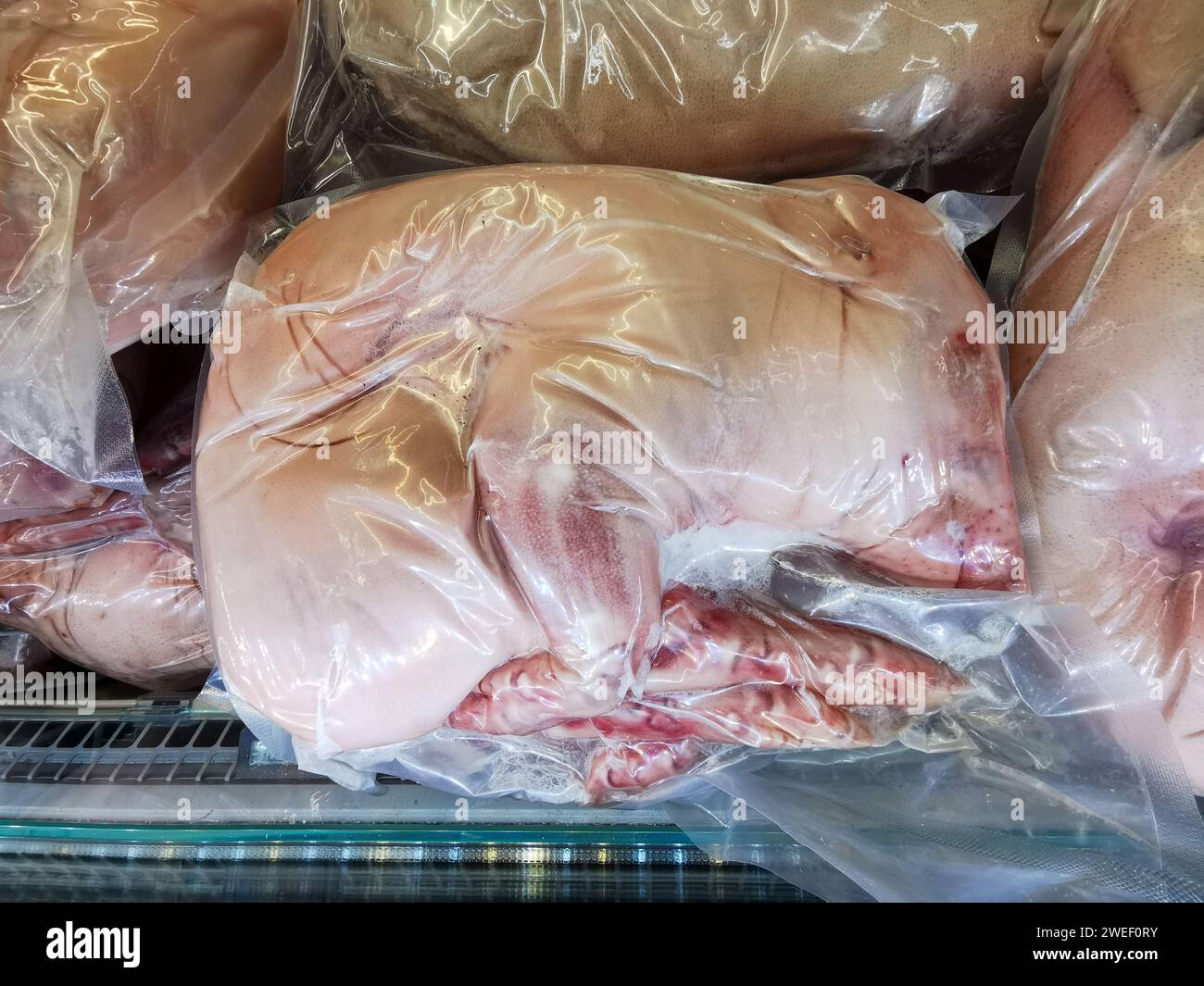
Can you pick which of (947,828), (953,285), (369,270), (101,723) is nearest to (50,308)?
(369,270)

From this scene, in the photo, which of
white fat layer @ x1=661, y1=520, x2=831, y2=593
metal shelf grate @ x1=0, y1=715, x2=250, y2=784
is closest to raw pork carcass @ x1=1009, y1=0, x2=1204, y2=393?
white fat layer @ x1=661, y1=520, x2=831, y2=593

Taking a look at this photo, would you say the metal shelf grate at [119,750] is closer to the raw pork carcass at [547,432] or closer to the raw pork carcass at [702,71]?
the raw pork carcass at [547,432]

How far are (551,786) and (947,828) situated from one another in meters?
0.48

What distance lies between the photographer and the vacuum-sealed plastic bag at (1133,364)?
855mm

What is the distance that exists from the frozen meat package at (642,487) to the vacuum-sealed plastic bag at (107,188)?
4.6 inches

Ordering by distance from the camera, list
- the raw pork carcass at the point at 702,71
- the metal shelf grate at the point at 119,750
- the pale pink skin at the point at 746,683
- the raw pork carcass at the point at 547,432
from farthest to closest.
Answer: the metal shelf grate at the point at 119,750 → the raw pork carcass at the point at 702,71 → the pale pink skin at the point at 746,683 → the raw pork carcass at the point at 547,432

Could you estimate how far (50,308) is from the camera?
0.89 metres

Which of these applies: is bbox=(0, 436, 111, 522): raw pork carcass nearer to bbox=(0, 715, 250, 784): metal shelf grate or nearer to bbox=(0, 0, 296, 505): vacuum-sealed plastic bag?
bbox=(0, 0, 296, 505): vacuum-sealed plastic bag

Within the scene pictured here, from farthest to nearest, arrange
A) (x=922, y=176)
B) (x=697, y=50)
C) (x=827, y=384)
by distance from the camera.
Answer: (x=922, y=176) < (x=697, y=50) < (x=827, y=384)

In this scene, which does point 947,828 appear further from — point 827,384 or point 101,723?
point 101,723

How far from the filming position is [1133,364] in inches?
33.9

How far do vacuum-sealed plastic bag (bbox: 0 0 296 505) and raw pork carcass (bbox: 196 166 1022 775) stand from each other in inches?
6.7

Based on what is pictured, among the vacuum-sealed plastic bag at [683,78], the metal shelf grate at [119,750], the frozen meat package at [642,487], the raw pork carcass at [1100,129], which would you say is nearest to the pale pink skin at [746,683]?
the frozen meat package at [642,487]

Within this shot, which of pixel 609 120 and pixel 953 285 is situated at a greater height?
pixel 609 120
